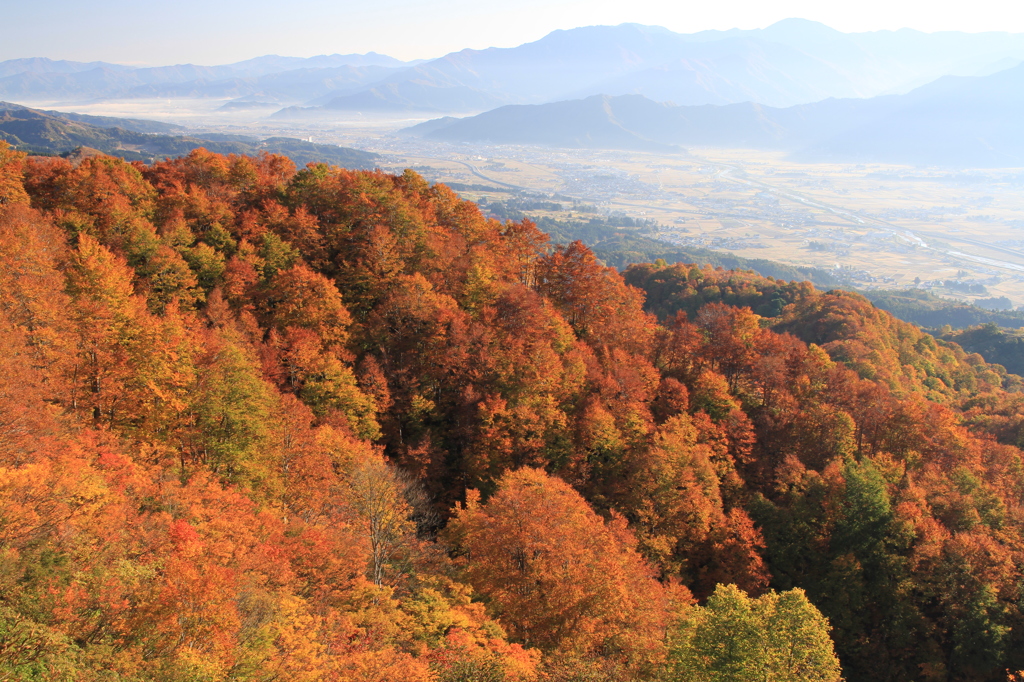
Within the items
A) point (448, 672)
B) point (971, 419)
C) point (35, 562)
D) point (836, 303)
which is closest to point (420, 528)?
point (448, 672)

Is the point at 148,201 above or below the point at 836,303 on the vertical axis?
above

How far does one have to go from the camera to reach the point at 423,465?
48.4m

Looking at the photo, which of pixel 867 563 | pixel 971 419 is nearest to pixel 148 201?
pixel 867 563

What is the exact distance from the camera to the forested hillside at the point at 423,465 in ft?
77.6

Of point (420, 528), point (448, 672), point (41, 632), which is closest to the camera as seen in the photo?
point (41, 632)

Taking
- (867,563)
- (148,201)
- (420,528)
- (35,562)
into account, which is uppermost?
(148,201)

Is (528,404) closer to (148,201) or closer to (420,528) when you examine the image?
(420,528)

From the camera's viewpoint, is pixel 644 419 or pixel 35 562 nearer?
pixel 35 562

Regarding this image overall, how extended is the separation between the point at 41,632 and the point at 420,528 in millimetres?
25966

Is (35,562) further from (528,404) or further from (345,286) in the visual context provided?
(345,286)

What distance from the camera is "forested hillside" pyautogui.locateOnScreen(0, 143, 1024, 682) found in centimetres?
2366

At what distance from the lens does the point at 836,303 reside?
10350 cm

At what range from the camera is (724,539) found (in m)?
48.9

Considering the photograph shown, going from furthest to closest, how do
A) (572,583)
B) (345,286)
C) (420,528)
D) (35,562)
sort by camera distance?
1. (345,286)
2. (420,528)
3. (572,583)
4. (35,562)
